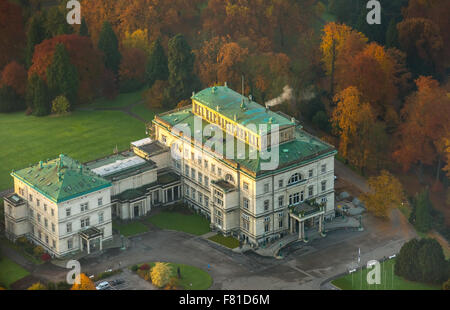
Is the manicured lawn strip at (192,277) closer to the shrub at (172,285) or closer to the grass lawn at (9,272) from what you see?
the shrub at (172,285)

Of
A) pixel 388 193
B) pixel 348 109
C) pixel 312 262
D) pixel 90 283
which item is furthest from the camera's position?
pixel 348 109

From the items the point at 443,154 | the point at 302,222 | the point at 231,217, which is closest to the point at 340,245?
the point at 302,222

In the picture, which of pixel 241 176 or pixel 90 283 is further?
pixel 241 176

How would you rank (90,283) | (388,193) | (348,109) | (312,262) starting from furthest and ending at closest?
(348,109)
(388,193)
(312,262)
(90,283)

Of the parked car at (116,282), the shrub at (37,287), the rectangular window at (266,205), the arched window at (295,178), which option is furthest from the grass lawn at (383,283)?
the shrub at (37,287)

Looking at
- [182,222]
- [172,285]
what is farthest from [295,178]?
[172,285]

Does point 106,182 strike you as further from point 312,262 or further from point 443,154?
point 443,154
